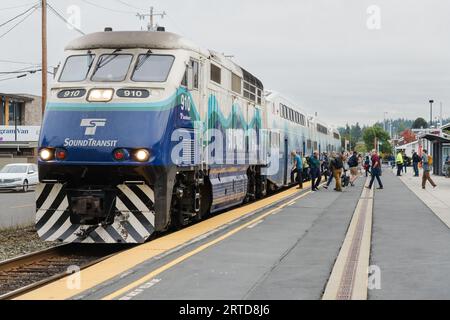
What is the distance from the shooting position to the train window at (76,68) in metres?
11.4

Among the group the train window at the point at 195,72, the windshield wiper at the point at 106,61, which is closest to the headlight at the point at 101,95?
the windshield wiper at the point at 106,61

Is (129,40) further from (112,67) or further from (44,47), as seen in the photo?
(44,47)

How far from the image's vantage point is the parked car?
30861mm

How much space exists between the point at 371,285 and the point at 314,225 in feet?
19.8

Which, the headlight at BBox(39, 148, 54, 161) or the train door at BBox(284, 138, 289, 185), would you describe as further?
the train door at BBox(284, 138, 289, 185)

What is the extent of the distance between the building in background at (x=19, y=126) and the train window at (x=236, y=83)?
34834mm

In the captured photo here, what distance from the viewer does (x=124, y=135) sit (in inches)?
415

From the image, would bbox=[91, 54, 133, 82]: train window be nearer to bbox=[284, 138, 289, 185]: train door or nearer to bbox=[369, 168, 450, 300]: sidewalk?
bbox=[369, 168, 450, 300]: sidewalk

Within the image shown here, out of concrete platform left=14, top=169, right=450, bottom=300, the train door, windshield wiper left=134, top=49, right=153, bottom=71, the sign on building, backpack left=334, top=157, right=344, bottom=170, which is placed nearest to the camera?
concrete platform left=14, top=169, right=450, bottom=300

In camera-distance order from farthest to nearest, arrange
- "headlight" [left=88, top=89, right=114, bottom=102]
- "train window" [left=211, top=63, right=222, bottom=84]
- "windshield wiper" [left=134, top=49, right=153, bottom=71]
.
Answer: "train window" [left=211, top=63, right=222, bottom=84]
"windshield wiper" [left=134, top=49, right=153, bottom=71]
"headlight" [left=88, top=89, right=114, bottom=102]

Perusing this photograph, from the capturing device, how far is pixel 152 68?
11.3 m

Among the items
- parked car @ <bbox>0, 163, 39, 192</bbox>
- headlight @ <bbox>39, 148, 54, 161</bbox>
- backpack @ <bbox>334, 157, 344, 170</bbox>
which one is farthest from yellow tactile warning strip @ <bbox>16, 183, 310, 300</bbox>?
parked car @ <bbox>0, 163, 39, 192</bbox>

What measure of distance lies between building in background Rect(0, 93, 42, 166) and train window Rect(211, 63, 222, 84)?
121 ft

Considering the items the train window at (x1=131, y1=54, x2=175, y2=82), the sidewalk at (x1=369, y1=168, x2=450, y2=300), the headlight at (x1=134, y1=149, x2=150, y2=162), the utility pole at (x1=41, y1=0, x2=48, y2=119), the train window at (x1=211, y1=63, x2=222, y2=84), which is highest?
the utility pole at (x1=41, y1=0, x2=48, y2=119)
